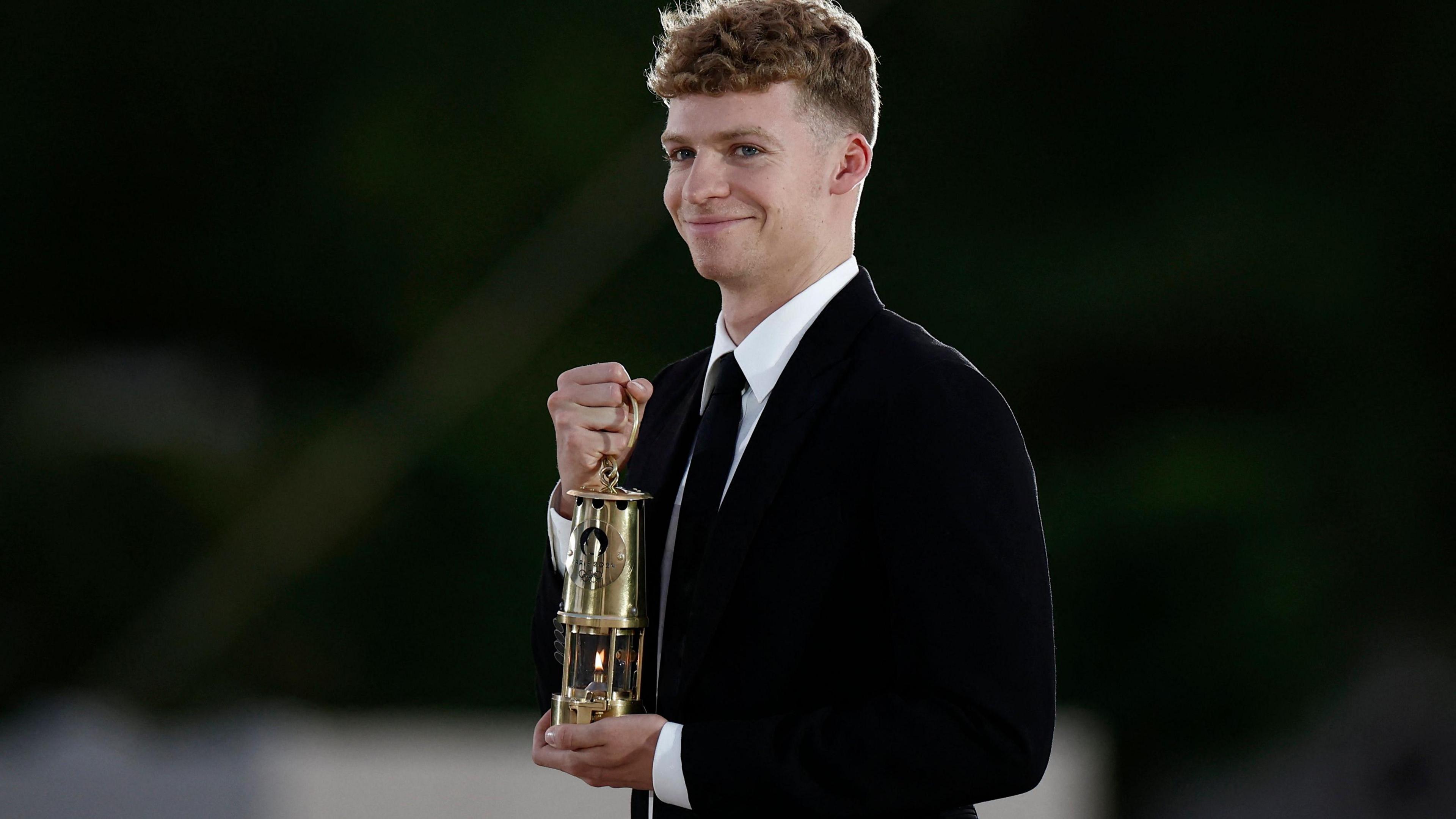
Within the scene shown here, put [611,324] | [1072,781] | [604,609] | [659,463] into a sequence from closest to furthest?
1. [604,609]
2. [659,463]
3. [1072,781]
4. [611,324]

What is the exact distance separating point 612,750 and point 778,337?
1.33ft

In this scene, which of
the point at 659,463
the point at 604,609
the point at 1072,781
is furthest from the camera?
the point at 1072,781

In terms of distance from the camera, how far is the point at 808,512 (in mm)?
1142

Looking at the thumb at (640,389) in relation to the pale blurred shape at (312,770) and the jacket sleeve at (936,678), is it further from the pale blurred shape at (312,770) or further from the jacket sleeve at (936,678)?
the pale blurred shape at (312,770)

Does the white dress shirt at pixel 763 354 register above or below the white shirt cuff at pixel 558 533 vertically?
above

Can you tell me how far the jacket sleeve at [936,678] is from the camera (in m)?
1.07

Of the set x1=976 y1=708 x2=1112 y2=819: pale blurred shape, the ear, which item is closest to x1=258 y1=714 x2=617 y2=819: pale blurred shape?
x1=976 y1=708 x2=1112 y2=819: pale blurred shape

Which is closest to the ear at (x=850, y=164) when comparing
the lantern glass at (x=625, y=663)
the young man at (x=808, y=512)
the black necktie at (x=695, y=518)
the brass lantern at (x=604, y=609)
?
the young man at (x=808, y=512)

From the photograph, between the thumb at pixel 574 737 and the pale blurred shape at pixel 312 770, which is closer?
the thumb at pixel 574 737

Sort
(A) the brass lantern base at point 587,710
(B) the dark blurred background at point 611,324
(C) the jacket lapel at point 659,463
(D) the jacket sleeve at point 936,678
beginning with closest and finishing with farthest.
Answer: (D) the jacket sleeve at point 936,678, (A) the brass lantern base at point 587,710, (C) the jacket lapel at point 659,463, (B) the dark blurred background at point 611,324

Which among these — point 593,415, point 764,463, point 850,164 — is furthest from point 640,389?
point 850,164

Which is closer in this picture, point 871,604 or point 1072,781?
point 871,604

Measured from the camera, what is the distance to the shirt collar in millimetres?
1249

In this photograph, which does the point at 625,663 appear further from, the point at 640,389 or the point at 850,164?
the point at 850,164
